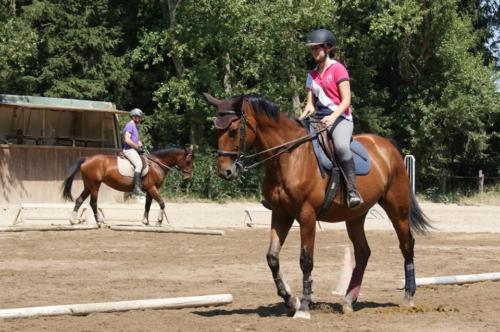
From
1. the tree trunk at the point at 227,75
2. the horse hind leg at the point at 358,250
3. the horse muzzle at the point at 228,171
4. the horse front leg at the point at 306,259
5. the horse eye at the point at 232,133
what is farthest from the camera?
→ the tree trunk at the point at 227,75

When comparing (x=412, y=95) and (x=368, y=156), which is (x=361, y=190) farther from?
(x=412, y=95)

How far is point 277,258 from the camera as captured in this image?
838 centimetres

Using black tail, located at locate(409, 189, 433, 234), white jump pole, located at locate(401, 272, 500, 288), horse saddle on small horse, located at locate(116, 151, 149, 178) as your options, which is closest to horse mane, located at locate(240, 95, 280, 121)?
black tail, located at locate(409, 189, 433, 234)

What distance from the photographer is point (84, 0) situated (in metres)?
35.1

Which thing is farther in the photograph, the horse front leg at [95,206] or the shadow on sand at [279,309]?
the horse front leg at [95,206]

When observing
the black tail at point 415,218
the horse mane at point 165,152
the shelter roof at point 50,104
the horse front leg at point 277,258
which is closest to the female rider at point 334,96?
the horse front leg at point 277,258

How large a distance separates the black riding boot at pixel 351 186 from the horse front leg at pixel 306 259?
485 millimetres

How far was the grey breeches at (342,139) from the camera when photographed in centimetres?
851

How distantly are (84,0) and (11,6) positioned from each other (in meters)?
4.61

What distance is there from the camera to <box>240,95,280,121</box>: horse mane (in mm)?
8430

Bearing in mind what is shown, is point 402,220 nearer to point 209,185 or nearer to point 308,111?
point 308,111

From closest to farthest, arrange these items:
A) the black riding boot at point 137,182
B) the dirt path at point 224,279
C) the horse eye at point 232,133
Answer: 1. the dirt path at point 224,279
2. the horse eye at point 232,133
3. the black riding boot at point 137,182

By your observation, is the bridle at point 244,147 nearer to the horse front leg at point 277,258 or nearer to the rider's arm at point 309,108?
the rider's arm at point 309,108

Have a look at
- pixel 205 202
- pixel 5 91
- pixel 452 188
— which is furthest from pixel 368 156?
pixel 452 188
